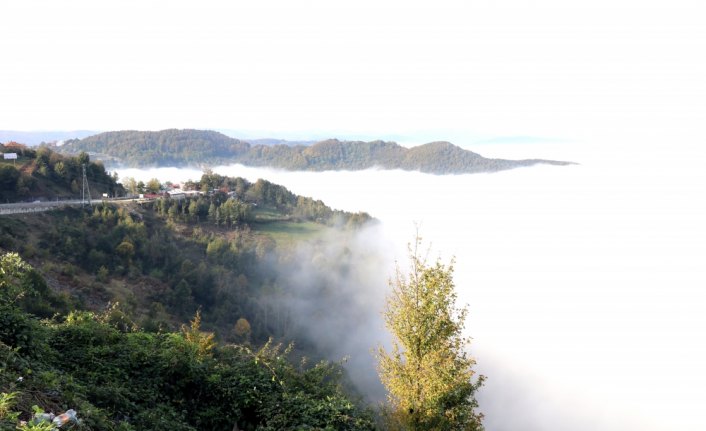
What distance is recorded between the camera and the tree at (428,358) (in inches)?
328

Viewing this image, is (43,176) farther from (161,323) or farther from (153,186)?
(161,323)

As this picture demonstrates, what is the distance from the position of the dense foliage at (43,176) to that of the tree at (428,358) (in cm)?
4865

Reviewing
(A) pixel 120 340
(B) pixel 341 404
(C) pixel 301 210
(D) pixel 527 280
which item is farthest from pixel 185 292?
(D) pixel 527 280

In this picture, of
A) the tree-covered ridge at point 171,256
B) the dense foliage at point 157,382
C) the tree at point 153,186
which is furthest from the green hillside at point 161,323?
the tree at point 153,186

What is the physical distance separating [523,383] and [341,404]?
88452 millimetres

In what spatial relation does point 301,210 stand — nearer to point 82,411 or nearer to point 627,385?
point 627,385

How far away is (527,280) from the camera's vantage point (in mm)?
166500

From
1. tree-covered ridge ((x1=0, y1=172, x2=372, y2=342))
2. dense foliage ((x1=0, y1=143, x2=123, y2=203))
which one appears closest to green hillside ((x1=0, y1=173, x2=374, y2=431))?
tree-covered ridge ((x1=0, y1=172, x2=372, y2=342))

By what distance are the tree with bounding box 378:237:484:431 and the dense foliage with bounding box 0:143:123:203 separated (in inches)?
1915

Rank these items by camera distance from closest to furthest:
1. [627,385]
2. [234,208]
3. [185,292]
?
[185,292] < [234,208] < [627,385]

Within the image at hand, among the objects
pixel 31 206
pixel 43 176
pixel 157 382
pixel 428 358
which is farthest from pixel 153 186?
pixel 428 358

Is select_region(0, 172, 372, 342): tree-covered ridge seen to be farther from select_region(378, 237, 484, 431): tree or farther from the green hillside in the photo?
select_region(378, 237, 484, 431): tree

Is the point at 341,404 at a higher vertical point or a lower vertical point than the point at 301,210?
higher

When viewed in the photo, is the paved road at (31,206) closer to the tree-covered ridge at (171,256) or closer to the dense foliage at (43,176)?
the tree-covered ridge at (171,256)
